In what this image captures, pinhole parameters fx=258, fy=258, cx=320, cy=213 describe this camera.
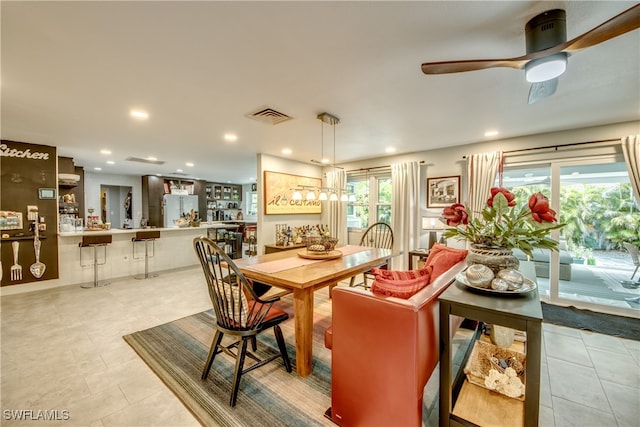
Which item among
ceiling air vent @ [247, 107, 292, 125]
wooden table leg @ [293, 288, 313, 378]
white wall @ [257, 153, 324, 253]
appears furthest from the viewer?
white wall @ [257, 153, 324, 253]

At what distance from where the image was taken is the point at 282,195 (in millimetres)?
5266

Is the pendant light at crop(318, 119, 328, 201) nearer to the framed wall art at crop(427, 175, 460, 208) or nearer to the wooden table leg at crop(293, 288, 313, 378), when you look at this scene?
the wooden table leg at crop(293, 288, 313, 378)

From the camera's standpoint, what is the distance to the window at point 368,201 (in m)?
5.53

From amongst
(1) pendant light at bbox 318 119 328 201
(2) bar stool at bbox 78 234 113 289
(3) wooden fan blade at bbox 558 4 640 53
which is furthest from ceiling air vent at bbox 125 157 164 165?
(3) wooden fan blade at bbox 558 4 640 53

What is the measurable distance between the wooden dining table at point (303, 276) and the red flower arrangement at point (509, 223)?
3.75 feet

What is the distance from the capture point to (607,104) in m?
2.73

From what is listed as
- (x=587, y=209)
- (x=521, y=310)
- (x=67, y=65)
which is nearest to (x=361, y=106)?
(x=521, y=310)

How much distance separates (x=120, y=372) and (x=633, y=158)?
5.92m

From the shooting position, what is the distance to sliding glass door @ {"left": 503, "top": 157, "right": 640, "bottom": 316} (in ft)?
11.3

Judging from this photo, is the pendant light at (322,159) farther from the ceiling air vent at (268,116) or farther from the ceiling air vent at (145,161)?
the ceiling air vent at (145,161)

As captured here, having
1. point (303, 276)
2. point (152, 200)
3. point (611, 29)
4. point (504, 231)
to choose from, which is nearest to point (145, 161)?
point (152, 200)

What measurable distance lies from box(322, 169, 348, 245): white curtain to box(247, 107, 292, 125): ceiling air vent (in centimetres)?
286

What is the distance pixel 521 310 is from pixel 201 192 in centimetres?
972

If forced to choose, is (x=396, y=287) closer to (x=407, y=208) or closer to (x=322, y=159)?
(x=407, y=208)
